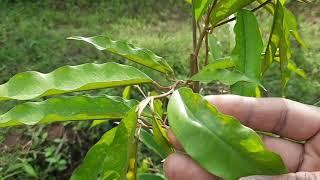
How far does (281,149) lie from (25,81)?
50 cm

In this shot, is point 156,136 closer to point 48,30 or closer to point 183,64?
point 183,64

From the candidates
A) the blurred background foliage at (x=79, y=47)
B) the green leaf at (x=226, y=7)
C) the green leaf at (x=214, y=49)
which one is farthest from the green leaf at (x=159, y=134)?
the blurred background foliage at (x=79, y=47)

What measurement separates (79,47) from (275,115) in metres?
2.21

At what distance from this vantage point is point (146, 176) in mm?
1245

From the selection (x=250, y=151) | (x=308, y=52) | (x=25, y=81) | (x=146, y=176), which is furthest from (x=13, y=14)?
(x=250, y=151)

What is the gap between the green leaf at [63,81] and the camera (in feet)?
2.87

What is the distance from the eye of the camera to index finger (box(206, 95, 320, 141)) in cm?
97

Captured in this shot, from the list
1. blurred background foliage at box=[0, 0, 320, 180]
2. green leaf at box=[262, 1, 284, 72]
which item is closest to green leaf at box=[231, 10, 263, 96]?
green leaf at box=[262, 1, 284, 72]

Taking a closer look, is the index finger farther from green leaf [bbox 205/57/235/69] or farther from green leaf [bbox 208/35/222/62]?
green leaf [bbox 208/35/222/62]

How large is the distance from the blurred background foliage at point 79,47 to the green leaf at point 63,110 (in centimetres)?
80

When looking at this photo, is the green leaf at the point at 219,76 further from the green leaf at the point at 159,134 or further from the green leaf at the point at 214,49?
the green leaf at the point at 214,49

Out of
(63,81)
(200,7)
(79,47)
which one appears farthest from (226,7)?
(79,47)

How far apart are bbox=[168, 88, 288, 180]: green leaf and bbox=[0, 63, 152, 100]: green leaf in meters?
0.20

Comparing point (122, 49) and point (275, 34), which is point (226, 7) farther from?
point (122, 49)
